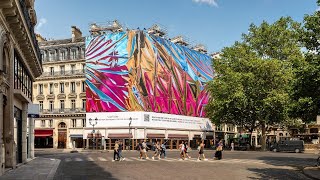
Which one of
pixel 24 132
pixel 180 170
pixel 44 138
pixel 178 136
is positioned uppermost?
pixel 24 132

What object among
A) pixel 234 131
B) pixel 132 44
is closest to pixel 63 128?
pixel 132 44

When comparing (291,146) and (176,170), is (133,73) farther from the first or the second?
(176,170)

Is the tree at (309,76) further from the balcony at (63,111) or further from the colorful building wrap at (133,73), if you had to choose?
the balcony at (63,111)

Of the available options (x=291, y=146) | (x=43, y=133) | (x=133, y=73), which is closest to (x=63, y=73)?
(x=43, y=133)

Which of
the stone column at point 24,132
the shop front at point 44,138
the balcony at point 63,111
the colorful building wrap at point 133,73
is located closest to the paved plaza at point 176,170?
the stone column at point 24,132

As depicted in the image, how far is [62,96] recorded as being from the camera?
7544 centimetres

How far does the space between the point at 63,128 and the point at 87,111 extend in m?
8.47

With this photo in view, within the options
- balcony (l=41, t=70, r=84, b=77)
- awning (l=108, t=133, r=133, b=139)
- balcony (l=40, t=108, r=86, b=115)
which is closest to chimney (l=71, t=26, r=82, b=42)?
balcony (l=41, t=70, r=84, b=77)

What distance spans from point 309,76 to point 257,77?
35137 millimetres

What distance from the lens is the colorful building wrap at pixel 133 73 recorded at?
6550 cm

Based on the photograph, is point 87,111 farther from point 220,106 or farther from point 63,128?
point 220,106

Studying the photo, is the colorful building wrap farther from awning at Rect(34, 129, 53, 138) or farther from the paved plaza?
the paved plaza

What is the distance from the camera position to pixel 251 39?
210ft

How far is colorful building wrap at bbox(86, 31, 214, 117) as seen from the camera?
6550cm
